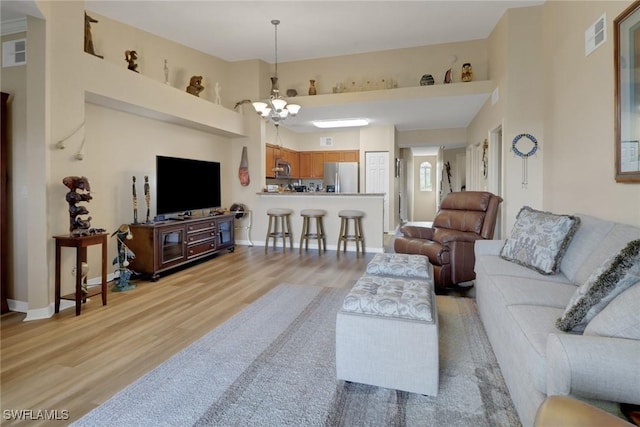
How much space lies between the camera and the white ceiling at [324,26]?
4.29 meters

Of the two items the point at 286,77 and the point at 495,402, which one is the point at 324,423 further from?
the point at 286,77

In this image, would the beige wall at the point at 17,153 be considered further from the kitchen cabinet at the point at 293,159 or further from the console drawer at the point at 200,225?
the kitchen cabinet at the point at 293,159

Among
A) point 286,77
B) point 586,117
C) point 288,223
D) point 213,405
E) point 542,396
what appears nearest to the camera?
point 542,396

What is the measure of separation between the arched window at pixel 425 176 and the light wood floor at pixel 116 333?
8.70 m

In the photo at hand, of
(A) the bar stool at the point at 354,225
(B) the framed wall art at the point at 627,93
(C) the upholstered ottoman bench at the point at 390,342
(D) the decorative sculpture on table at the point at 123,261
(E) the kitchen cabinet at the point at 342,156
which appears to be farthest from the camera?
(E) the kitchen cabinet at the point at 342,156

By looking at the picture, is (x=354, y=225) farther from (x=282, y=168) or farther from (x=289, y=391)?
(x=289, y=391)

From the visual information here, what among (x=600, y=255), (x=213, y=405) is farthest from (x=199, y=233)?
(x=600, y=255)

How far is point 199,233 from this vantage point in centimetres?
484

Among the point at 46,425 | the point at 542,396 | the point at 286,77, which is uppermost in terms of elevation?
the point at 286,77

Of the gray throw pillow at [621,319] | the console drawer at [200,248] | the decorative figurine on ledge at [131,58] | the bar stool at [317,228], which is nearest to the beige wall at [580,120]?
the gray throw pillow at [621,319]

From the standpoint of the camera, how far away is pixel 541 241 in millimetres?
2471

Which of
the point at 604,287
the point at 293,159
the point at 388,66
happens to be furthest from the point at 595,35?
the point at 293,159

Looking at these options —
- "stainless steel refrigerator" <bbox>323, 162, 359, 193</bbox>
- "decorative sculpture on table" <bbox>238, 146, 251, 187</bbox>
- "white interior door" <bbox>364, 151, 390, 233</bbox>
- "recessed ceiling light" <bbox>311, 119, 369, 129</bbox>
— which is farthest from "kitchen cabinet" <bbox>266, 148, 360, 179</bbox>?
"decorative sculpture on table" <bbox>238, 146, 251, 187</bbox>

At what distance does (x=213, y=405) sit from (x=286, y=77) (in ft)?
19.9
